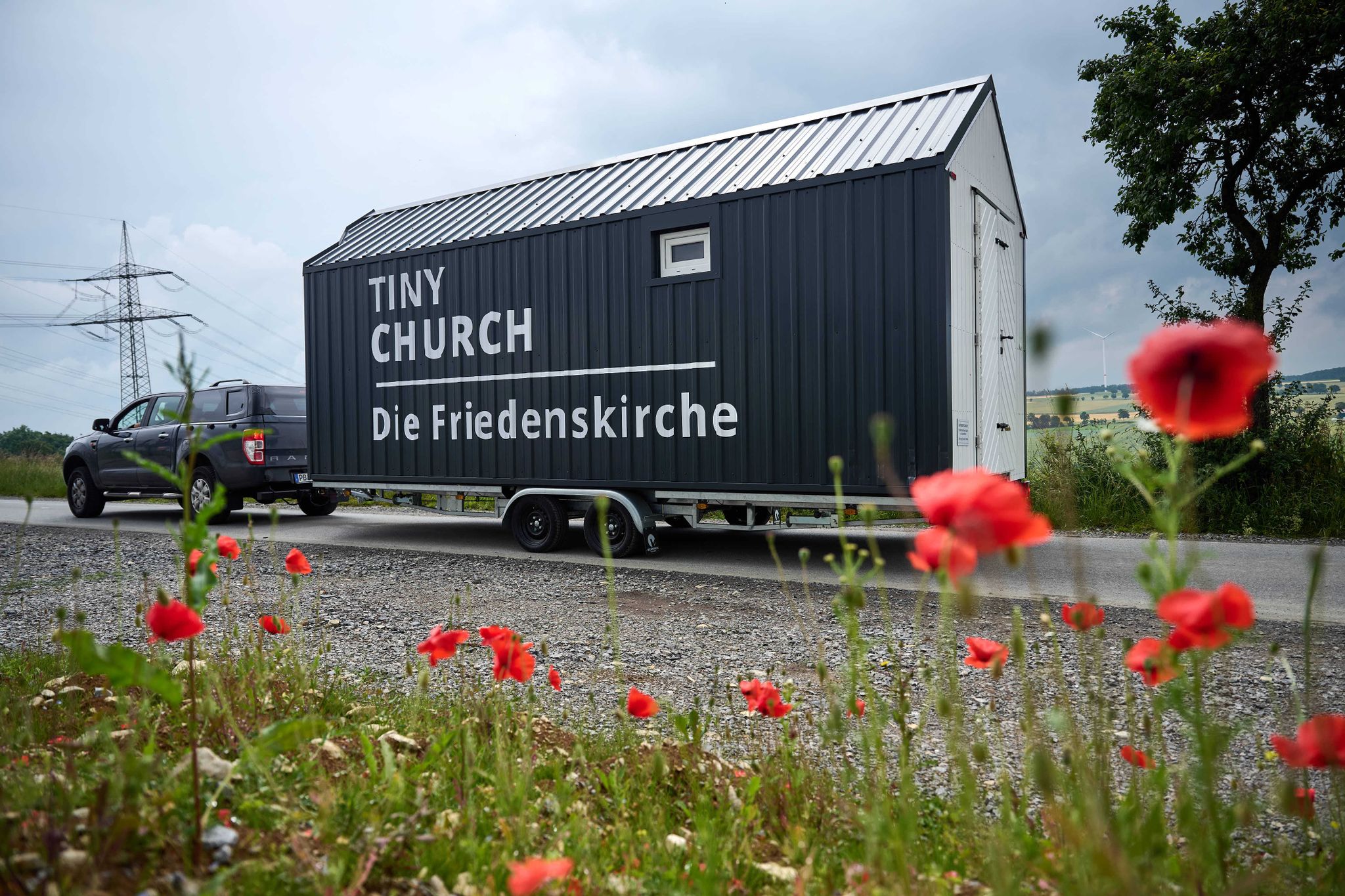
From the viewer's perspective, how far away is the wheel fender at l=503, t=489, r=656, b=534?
757 centimetres

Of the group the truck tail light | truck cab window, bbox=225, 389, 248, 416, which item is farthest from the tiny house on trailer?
truck cab window, bbox=225, 389, 248, 416

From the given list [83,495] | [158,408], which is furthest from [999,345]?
[83,495]

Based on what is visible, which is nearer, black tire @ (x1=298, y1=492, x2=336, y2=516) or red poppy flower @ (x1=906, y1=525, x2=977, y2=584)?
red poppy flower @ (x1=906, y1=525, x2=977, y2=584)

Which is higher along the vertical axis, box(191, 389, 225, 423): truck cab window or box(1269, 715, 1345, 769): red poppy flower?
box(191, 389, 225, 423): truck cab window

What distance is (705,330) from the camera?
739 centimetres

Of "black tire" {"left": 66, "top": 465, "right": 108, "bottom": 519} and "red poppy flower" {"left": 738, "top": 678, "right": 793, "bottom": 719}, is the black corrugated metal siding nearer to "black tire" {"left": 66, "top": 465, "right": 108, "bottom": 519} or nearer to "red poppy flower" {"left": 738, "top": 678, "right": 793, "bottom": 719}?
"red poppy flower" {"left": 738, "top": 678, "right": 793, "bottom": 719}

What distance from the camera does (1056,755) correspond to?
8.59ft

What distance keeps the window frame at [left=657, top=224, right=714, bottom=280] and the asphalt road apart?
2677 mm

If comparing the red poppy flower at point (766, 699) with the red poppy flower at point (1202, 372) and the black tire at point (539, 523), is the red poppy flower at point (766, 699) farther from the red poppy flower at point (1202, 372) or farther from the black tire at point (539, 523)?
the black tire at point (539, 523)

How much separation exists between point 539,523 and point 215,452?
210 inches

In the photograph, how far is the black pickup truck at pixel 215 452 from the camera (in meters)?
10.7

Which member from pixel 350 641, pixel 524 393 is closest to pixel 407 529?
pixel 524 393

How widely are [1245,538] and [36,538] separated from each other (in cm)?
1347

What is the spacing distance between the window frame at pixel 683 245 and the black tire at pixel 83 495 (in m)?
10.1
